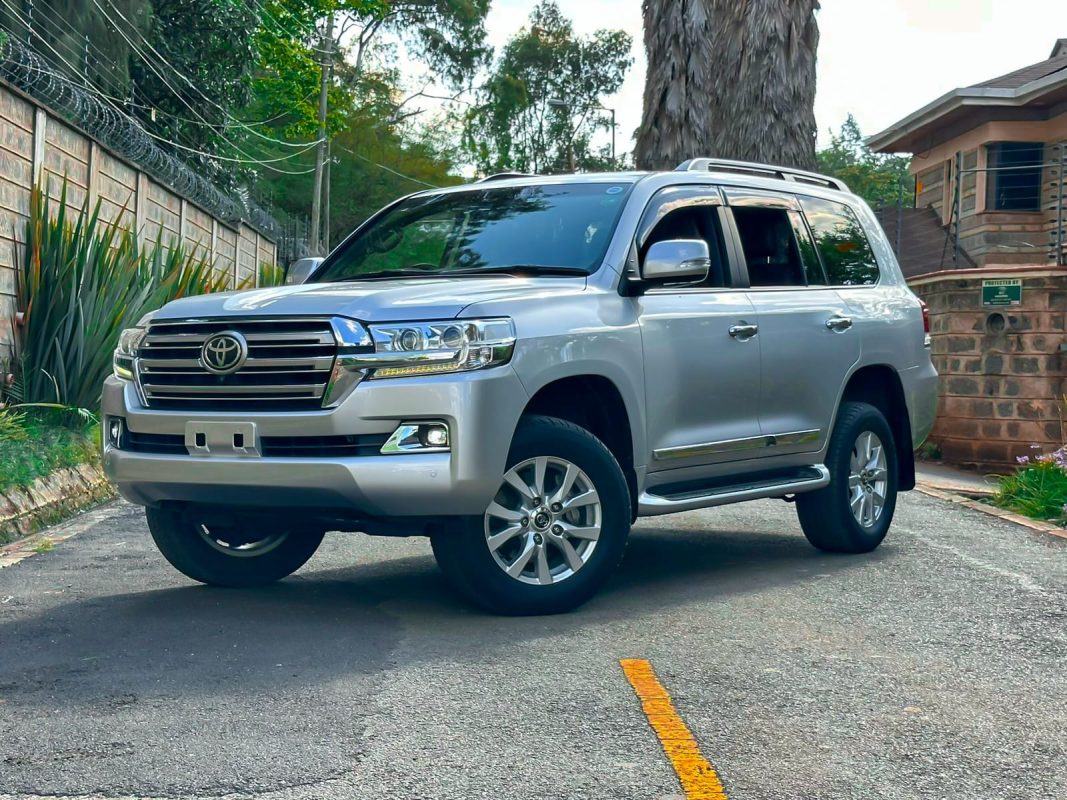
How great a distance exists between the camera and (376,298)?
6.36m

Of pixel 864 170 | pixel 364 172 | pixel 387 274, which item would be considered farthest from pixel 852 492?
pixel 864 170

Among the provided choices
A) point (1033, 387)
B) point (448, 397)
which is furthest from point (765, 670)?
point (1033, 387)

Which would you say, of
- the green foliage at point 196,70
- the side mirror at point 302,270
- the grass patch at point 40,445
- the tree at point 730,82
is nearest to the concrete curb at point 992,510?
the side mirror at point 302,270

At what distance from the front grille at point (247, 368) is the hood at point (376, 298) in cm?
6

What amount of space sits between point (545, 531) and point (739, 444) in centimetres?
171

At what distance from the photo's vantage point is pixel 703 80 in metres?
21.3

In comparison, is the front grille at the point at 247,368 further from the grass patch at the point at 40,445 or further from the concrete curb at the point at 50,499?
the grass patch at the point at 40,445

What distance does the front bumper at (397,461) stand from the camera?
612cm

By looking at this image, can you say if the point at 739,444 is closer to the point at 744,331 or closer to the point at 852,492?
the point at 744,331

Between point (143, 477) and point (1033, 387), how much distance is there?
41.6ft

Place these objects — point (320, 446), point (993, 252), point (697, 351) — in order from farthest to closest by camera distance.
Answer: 1. point (993, 252)
2. point (697, 351)
3. point (320, 446)

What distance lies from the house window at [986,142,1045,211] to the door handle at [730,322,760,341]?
2051cm

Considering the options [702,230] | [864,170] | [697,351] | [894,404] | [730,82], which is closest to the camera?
[697,351]

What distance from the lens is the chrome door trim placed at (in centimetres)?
740
